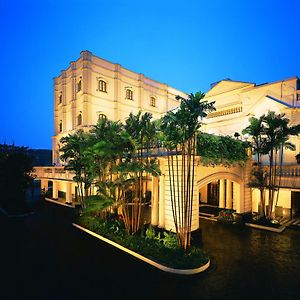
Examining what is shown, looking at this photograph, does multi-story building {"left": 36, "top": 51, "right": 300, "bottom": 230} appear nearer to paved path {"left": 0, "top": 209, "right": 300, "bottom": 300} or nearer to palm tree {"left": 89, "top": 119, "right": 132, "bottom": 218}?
palm tree {"left": 89, "top": 119, "right": 132, "bottom": 218}

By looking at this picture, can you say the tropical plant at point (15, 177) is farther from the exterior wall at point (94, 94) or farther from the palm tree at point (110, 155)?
the palm tree at point (110, 155)

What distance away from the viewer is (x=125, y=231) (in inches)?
483

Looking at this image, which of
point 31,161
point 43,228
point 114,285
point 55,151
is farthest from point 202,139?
point 55,151

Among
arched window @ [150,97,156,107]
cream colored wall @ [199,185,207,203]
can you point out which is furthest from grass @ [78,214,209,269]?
arched window @ [150,97,156,107]

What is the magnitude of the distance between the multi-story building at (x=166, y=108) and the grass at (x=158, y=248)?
7.14 ft

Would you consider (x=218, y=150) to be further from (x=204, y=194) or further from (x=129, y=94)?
(x=129, y=94)

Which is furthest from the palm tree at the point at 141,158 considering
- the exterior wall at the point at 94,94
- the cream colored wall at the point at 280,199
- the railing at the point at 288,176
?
the exterior wall at the point at 94,94

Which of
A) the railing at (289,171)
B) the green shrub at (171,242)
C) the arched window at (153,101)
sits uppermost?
the arched window at (153,101)

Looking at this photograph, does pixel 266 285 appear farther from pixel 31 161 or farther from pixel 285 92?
pixel 31 161

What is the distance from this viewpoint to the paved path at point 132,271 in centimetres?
719

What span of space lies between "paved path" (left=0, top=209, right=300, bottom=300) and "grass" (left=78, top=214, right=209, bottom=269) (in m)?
0.50

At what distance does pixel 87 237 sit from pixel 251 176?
41.7 ft

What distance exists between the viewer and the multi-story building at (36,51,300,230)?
45.7 feet

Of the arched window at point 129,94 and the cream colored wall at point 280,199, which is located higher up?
the arched window at point 129,94
